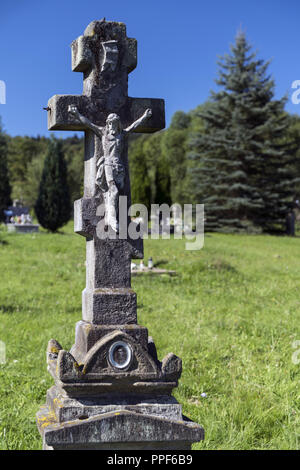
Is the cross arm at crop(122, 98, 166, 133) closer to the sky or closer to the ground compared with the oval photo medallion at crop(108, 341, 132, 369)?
closer to the sky

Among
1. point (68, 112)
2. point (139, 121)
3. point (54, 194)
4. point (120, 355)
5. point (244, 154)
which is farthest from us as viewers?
point (244, 154)

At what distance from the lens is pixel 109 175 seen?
11.8 ft

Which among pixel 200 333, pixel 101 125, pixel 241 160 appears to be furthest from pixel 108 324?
pixel 241 160

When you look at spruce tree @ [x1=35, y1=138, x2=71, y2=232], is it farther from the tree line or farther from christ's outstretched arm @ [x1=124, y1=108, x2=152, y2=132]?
christ's outstretched arm @ [x1=124, y1=108, x2=152, y2=132]

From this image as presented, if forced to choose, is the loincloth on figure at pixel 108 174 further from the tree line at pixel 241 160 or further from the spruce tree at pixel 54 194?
the tree line at pixel 241 160

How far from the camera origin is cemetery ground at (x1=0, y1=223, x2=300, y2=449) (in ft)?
15.0

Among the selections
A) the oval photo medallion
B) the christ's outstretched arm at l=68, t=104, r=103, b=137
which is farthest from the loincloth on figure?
the oval photo medallion

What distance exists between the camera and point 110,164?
3.59 meters

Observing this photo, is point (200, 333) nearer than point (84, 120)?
No

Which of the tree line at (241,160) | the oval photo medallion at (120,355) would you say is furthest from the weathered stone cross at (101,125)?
the tree line at (241,160)

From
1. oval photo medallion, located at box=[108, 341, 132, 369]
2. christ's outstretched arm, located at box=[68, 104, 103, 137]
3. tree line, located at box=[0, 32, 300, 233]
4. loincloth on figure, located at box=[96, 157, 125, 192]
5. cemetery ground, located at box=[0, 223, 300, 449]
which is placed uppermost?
tree line, located at box=[0, 32, 300, 233]

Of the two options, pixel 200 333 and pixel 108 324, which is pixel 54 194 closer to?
pixel 200 333

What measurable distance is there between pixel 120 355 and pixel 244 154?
23956mm

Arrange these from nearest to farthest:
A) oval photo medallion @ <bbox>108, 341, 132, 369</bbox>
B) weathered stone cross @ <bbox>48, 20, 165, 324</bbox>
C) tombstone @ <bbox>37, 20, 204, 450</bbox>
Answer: tombstone @ <bbox>37, 20, 204, 450</bbox> < oval photo medallion @ <bbox>108, 341, 132, 369</bbox> < weathered stone cross @ <bbox>48, 20, 165, 324</bbox>
